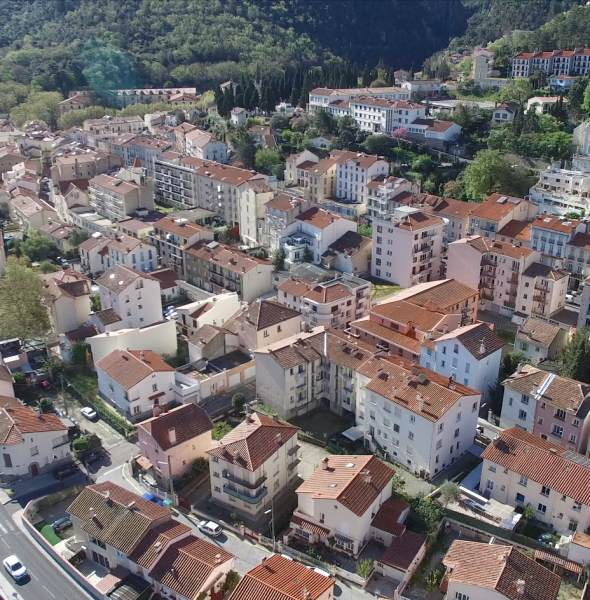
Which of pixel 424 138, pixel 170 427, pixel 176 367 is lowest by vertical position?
pixel 176 367

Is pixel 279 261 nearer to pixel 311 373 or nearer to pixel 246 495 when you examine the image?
pixel 311 373

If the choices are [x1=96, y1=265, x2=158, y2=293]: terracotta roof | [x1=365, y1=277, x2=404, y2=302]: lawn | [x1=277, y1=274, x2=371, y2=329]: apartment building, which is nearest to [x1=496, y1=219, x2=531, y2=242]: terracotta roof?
[x1=365, y1=277, x2=404, y2=302]: lawn

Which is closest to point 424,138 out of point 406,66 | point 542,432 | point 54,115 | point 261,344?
point 261,344

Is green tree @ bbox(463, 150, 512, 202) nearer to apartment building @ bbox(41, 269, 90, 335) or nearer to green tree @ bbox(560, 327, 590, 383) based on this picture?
green tree @ bbox(560, 327, 590, 383)

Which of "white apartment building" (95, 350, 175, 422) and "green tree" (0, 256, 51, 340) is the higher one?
"green tree" (0, 256, 51, 340)

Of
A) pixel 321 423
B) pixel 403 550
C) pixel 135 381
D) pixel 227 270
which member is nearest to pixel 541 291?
pixel 321 423

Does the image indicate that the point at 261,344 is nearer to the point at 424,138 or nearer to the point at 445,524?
the point at 445,524

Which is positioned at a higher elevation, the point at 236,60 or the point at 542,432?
the point at 236,60
